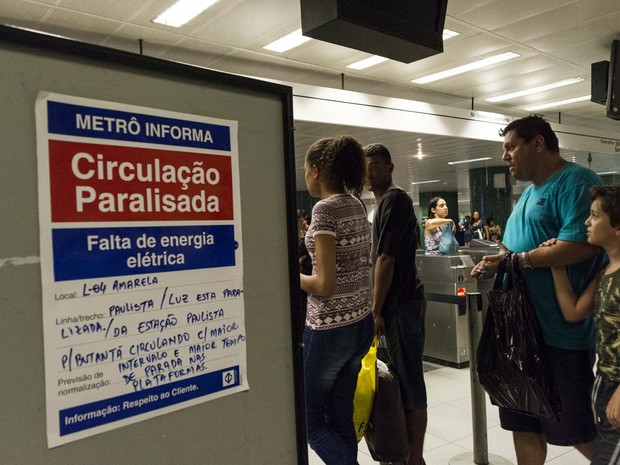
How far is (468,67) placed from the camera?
6.52 meters

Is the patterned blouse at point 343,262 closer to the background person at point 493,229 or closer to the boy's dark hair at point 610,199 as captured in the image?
the boy's dark hair at point 610,199

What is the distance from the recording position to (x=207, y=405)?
999mm

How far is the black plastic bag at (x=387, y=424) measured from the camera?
2.01 meters

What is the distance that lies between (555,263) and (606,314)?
0.25 m

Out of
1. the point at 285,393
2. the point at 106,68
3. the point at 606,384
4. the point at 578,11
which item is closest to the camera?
the point at 106,68

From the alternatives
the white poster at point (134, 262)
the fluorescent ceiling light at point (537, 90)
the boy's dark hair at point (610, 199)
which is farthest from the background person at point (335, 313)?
the fluorescent ceiling light at point (537, 90)

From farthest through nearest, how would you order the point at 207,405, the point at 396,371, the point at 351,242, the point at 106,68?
1. the point at 396,371
2. the point at 351,242
3. the point at 207,405
4. the point at 106,68

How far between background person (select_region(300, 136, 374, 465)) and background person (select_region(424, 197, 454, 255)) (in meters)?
3.21

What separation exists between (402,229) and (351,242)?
57 centimetres

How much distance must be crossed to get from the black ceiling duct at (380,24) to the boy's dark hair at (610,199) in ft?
3.46

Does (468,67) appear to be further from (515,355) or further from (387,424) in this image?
(387,424)

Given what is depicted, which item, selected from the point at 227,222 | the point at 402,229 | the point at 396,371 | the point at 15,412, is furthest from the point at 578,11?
the point at 15,412

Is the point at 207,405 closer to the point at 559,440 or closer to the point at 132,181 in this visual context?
the point at 132,181

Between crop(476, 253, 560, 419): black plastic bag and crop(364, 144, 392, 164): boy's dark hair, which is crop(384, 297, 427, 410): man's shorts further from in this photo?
crop(364, 144, 392, 164): boy's dark hair
